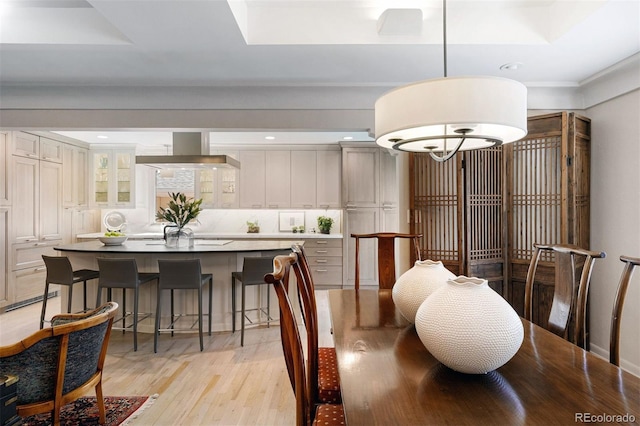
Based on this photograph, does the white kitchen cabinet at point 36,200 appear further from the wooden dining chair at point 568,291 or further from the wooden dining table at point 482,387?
the wooden dining chair at point 568,291

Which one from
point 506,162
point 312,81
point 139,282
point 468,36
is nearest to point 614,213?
point 506,162

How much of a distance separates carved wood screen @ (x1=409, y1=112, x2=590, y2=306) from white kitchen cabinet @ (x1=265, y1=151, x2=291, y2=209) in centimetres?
331

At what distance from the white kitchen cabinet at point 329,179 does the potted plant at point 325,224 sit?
0.26 meters

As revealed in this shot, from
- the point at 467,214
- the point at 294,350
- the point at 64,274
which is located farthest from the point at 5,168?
the point at 467,214

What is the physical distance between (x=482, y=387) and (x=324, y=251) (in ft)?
16.9

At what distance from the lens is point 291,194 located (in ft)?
Result: 21.4

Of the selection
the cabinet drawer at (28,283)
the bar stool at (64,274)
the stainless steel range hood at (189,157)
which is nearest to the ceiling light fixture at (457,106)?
the stainless steel range hood at (189,157)

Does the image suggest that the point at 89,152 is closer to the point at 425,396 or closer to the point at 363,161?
the point at 363,161

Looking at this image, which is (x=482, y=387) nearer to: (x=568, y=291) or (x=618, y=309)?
(x=618, y=309)

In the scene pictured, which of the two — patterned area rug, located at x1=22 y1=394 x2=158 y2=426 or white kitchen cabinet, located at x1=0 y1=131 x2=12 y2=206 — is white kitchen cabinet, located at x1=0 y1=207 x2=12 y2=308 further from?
patterned area rug, located at x1=22 y1=394 x2=158 y2=426

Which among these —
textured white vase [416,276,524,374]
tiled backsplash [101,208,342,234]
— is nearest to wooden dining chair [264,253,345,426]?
textured white vase [416,276,524,374]

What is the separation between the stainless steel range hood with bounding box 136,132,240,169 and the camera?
448cm

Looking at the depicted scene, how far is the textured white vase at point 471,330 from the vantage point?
1093 millimetres

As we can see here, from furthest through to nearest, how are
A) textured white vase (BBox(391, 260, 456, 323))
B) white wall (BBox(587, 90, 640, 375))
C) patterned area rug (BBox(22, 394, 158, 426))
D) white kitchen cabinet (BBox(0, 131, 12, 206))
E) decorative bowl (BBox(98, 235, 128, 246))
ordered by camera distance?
1. white kitchen cabinet (BBox(0, 131, 12, 206))
2. decorative bowl (BBox(98, 235, 128, 246))
3. white wall (BBox(587, 90, 640, 375))
4. patterned area rug (BBox(22, 394, 158, 426))
5. textured white vase (BBox(391, 260, 456, 323))
